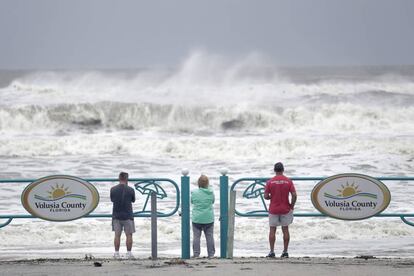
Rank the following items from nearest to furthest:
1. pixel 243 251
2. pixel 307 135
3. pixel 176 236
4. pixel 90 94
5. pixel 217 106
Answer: pixel 243 251 < pixel 176 236 < pixel 307 135 < pixel 217 106 < pixel 90 94

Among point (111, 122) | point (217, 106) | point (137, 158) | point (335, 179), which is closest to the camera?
point (335, 179)

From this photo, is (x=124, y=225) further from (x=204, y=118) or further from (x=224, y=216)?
(x=204, y=118)

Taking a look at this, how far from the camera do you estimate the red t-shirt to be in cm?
984

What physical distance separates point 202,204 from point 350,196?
1.78m

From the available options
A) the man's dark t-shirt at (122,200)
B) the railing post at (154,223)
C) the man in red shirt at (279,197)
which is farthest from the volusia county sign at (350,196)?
the man's dark t-shirt at (122,200)

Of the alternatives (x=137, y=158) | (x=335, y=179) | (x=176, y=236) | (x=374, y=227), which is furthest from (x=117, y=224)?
(x=137, y=158)

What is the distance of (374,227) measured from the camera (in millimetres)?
14453

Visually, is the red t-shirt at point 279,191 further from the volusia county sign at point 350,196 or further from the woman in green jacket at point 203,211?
the woman in green jacket at point 203,211

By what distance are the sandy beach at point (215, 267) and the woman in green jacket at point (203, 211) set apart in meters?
0.55

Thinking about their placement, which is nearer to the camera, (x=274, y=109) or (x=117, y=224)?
(x=117, y=224)

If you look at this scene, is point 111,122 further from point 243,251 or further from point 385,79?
point 243,251

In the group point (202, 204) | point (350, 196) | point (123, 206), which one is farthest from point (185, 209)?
point (350, 196)

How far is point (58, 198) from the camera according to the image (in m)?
10.1

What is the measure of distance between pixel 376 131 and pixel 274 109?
585 centimetres
